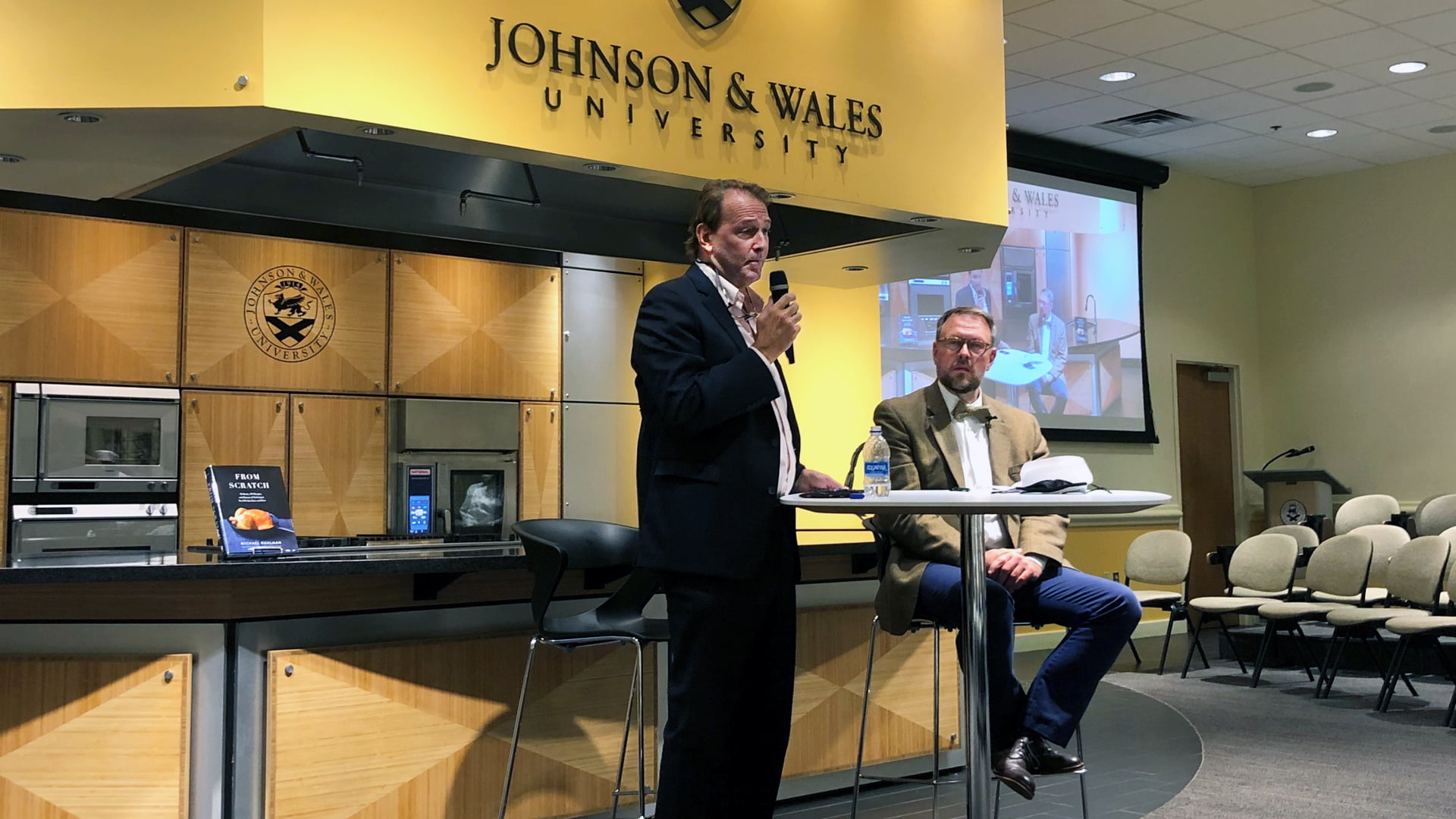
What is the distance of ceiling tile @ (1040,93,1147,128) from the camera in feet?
29.1

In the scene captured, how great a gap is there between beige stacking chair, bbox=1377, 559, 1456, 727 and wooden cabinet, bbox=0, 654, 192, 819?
5564mm

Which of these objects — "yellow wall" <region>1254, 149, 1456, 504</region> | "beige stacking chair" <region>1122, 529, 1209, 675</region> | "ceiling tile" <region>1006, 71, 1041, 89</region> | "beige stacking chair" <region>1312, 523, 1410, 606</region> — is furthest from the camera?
"yellow wall" <region>1254, 149, 1456, 504</region>

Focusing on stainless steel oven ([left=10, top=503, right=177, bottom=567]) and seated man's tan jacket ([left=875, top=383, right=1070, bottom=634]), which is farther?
stainless steel oven ([left=10, top=503, right=177, bottom=567])

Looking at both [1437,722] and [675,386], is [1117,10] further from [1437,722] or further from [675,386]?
[675,386]

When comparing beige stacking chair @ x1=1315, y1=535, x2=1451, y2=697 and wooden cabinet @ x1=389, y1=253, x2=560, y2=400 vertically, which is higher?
wooden cabinet @ x1=389, y1=253, x2=560, y2=400

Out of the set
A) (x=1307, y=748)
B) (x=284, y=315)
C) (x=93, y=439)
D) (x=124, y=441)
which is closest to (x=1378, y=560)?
(x=1307, y=748)

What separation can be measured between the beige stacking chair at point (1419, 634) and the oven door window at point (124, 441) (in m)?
5.97

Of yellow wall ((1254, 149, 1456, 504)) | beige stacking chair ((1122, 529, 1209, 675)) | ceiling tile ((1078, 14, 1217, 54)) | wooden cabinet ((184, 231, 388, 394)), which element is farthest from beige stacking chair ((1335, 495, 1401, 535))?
wooden cabinet ((184, 231, 388, 394))

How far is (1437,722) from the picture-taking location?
609 centimetres

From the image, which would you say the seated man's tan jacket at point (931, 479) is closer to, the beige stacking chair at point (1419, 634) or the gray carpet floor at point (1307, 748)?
the gray carpet floor at point (1307, 748)

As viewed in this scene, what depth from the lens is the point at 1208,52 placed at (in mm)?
7934

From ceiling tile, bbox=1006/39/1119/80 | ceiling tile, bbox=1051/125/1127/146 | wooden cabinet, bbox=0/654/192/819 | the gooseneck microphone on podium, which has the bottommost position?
wooden cabinet, bbox=0/654/192/819

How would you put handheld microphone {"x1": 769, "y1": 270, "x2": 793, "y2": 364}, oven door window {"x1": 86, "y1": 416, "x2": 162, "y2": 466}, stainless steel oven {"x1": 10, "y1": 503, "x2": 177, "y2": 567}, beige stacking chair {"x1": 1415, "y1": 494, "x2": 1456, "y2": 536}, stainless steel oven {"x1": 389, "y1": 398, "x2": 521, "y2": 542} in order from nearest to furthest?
handheld microphone {"x1": 769, "y1": 270, "x2": 793, "y2": 364} → stainless steel oven {"x1": 10, "y1": 503, "x2": 177, "y2": 567} → oven door window {"x1": 86, "y1": 416, "x2": 162, "y2": 466} → stainless steel oven {"x1": 389, "y1": 398, "x2": 521, "y2": 542} → beige stacking chair {"x1": 1415, "y1": 494, "x2": 1456, "y2": 536}

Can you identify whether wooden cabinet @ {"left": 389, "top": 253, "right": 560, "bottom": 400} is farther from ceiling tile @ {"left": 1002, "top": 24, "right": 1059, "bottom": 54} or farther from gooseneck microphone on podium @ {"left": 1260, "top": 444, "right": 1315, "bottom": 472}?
gooseneck microphone on podium @ {"left": 1260, "top": 444, "right": 1315, "bottom": 472}
